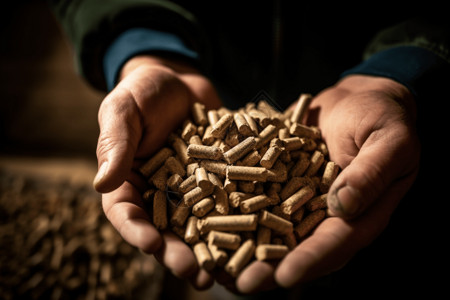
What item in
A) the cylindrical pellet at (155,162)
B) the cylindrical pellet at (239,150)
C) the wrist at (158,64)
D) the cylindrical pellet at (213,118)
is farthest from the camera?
the wrist at (158,64)

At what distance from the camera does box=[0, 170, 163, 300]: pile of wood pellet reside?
8.79 ft

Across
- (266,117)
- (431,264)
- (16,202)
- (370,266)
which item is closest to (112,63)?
(266,117)

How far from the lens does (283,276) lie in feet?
4.42

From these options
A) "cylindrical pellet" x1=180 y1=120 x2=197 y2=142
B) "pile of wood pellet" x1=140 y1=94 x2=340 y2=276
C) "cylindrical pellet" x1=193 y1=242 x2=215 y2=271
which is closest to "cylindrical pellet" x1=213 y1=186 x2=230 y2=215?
"pile of wood pellet" x1=140 y1=94 x2=340 y2=276

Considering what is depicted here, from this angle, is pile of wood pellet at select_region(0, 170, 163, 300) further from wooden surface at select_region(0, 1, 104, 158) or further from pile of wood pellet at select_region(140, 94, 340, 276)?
pile of wood pellet at select_region(140, 94, 340, 276)

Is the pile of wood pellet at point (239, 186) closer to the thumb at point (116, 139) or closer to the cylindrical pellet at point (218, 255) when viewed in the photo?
the cylindrical pellet at point (218, 255)

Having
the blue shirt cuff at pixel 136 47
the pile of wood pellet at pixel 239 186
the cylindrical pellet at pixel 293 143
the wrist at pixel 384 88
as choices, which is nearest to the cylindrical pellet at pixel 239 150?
the pile of wood pellet at pixel 239 186

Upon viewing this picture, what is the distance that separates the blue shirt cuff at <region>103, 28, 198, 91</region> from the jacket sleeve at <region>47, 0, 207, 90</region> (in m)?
0.01

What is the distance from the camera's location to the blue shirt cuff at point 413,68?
2084 millimetres

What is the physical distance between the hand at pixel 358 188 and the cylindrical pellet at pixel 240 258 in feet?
0.17

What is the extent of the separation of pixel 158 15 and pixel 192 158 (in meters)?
1.39

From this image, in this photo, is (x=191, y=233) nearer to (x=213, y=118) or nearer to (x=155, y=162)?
(x=155, y=162)

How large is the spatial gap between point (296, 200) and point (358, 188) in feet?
1.23

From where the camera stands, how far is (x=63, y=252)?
288 centimetres
